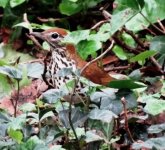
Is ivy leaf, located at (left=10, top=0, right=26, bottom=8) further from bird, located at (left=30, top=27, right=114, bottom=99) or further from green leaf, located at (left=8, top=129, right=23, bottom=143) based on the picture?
green leaf, located at (left=8, top=129, right=23, bottom=143)

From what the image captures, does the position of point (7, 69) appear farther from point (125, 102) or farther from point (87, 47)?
point (87, 47)

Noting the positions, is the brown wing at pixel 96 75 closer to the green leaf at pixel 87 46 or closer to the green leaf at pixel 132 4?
the green leaf at pixel 87 46

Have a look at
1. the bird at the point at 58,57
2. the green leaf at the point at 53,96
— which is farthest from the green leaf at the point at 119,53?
the green leaf at the point at 53,96

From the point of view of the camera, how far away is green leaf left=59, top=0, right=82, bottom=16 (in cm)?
471

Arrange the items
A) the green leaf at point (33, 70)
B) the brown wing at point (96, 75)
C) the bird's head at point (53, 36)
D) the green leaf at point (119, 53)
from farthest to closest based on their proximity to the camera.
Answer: the green leaf at point (119, 53) → the bird's head at point (53, 36) → the brown wing at point (96, 75) → the green leaf at point (33, 70)

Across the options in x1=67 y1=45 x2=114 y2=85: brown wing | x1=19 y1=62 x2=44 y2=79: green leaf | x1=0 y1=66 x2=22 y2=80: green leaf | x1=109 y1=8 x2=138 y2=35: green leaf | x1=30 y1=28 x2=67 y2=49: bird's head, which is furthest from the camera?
x1=30 y1=28 x2=67 y2=49: bird's head

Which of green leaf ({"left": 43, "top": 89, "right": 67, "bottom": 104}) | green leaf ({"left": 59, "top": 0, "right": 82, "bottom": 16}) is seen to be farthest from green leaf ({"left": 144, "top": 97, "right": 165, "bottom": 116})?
green leaf ({"left": 59, "top": 0, "right": 82, "bottom": 16})

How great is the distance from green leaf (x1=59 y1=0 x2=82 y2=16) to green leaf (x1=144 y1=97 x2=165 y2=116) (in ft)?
7.27

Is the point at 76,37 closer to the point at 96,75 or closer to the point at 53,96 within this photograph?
the point at 96,75

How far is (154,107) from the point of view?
2562 mm

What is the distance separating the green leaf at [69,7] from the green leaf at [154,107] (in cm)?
222

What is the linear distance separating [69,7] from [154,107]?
2.31m

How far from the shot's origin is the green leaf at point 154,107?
Answer: 2547mm

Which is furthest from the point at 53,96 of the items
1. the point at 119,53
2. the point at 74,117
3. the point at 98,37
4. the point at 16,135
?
the point at 119,53
